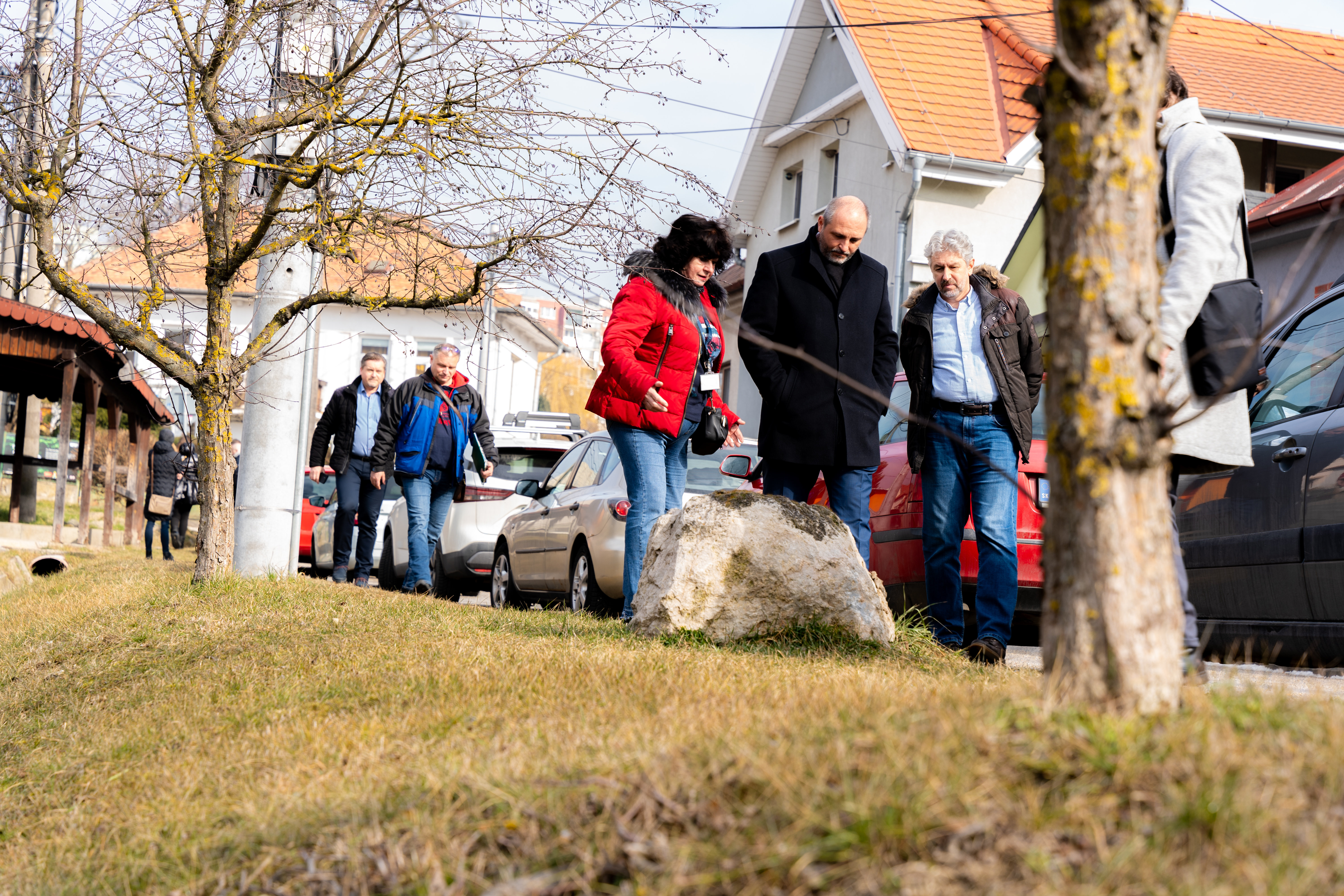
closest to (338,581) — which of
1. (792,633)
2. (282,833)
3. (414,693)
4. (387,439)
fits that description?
(387,439)

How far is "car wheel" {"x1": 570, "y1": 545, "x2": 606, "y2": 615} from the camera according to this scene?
8781mm

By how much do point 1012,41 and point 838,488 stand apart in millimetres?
17611

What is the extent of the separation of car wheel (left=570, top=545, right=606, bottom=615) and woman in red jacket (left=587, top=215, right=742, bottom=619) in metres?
1.83

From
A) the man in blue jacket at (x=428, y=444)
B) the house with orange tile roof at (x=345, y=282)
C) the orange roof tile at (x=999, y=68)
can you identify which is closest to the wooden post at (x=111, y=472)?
the house with orange tile roof at (x=345, y=282)

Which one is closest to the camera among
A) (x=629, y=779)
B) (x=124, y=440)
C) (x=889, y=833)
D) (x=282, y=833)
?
(x=889, y=833)

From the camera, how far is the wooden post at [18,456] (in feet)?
68.3

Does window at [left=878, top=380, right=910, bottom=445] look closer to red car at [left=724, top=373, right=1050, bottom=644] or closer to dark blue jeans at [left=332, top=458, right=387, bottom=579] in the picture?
red car at [left=724, top=373, right=1050, bottom=644]

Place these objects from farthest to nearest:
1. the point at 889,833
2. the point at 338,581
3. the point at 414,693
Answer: the point at 338,581
the point at 414,693
the point at 889,833

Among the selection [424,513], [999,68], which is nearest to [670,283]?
[424,513]

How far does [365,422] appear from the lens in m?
11.1

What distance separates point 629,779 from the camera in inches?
104

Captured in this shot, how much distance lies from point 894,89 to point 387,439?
13308mm

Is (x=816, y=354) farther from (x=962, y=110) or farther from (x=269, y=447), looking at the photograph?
(x=962, y=110)

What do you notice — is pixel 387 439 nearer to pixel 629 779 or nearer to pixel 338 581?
pixel 338 581
